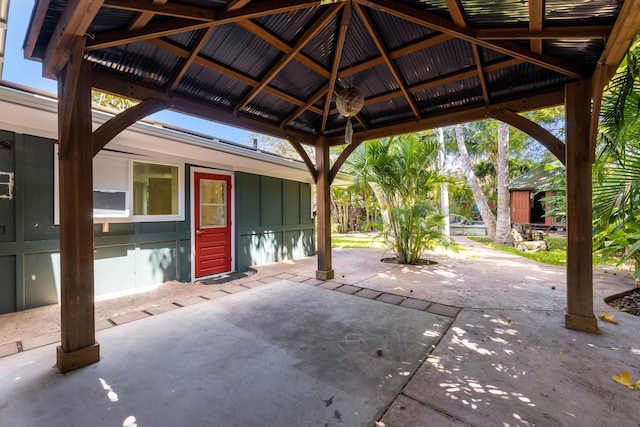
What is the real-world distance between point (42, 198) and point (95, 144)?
2000 mm

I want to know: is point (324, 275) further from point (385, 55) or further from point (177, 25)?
point (177, 25)

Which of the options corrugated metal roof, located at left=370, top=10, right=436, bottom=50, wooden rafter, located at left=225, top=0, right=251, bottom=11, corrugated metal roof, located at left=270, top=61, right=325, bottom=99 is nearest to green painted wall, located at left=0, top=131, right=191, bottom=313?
corrugated metal roof, located at left=270, top=61, right=325, bottom=99

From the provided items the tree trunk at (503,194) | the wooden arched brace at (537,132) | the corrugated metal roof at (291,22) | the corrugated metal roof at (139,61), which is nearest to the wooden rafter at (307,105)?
the corrugated metal roof at (291,22)

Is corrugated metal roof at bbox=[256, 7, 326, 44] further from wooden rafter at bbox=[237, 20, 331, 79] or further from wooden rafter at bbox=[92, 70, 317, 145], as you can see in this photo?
wooden rafter at bbox=[92, 70, 317, 145]

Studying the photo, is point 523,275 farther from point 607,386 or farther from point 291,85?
point 291,85

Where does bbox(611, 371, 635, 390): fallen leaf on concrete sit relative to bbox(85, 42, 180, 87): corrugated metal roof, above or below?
below

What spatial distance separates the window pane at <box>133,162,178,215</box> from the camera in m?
4.44

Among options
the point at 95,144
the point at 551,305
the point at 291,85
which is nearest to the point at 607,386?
the point at 551,305

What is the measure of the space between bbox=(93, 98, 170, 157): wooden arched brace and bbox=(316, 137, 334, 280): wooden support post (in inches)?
105

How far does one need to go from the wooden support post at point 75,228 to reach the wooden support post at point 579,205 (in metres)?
4.65

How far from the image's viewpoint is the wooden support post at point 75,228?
2191mm

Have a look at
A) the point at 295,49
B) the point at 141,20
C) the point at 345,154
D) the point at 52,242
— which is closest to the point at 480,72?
the point at 295,49

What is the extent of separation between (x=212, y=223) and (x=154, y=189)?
125 centimetres

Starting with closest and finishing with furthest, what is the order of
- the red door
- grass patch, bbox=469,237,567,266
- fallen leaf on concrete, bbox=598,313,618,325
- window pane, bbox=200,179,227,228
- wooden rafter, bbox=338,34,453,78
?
wooden rafter, bbox=338,34,453,78
fallen leaf on concrete, bbox=598,313,618,325
the red door
window pane, bbox=200,179,227,228
grass patch, bbox=469,237,567,266
